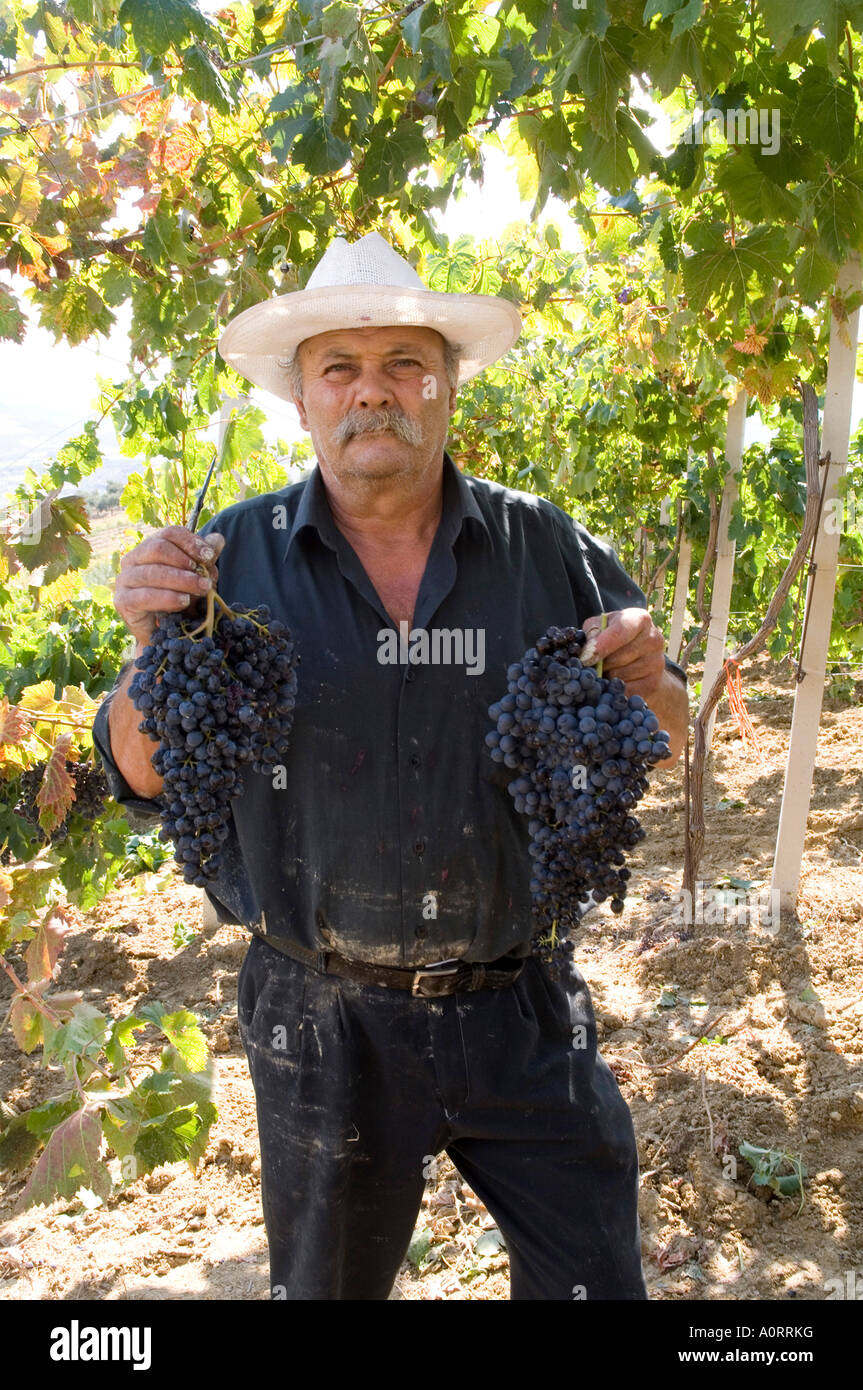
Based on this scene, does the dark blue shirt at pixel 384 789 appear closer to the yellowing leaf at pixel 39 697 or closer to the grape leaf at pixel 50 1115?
the grape leaf at pixel 50 1115

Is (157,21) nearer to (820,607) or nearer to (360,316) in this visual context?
(360,316)

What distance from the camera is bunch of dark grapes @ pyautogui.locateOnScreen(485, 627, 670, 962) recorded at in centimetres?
186

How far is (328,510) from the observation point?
2.42m

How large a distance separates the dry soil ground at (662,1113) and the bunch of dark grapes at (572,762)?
1823 mm

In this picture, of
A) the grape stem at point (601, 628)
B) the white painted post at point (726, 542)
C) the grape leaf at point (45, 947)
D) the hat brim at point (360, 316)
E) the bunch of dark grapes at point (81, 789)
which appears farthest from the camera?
the white painted post at point (726, 542)

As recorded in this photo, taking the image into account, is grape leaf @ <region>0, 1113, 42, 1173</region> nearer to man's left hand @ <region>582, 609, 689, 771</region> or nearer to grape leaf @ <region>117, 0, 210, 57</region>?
man's left hand @ <region>582, 609, 689, 771</region>

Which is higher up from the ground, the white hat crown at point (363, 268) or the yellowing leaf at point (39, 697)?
the white hat crown at point (363, 268)

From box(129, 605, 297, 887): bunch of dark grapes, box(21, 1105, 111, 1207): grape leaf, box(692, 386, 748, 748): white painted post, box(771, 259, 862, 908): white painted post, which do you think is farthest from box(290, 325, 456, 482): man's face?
box(692, 386, 748, 748): white painted post

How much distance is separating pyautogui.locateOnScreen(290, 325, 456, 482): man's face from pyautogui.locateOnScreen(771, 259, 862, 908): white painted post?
8.95ft

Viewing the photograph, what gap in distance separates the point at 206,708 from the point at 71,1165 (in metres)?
1.02

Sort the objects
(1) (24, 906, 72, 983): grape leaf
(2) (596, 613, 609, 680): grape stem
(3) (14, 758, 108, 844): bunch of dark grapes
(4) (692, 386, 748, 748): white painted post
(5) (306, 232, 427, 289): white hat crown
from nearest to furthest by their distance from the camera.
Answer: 1. (2) (596, 613, 609, 680): grape stem
2. (5) (306, 232, 427, 289): white hat crown
3. (1) (24, 906, 72, 983): grape leaf
4. (3) (14, 758, 108, 844): bunch of dark grapes
5. (4) (692, 386, 748, 748): white painted post

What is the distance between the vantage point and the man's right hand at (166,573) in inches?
71.5

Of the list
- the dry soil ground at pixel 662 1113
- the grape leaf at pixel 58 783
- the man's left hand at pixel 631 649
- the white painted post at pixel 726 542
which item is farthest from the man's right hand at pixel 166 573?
the white painted post at pixel 726 542
